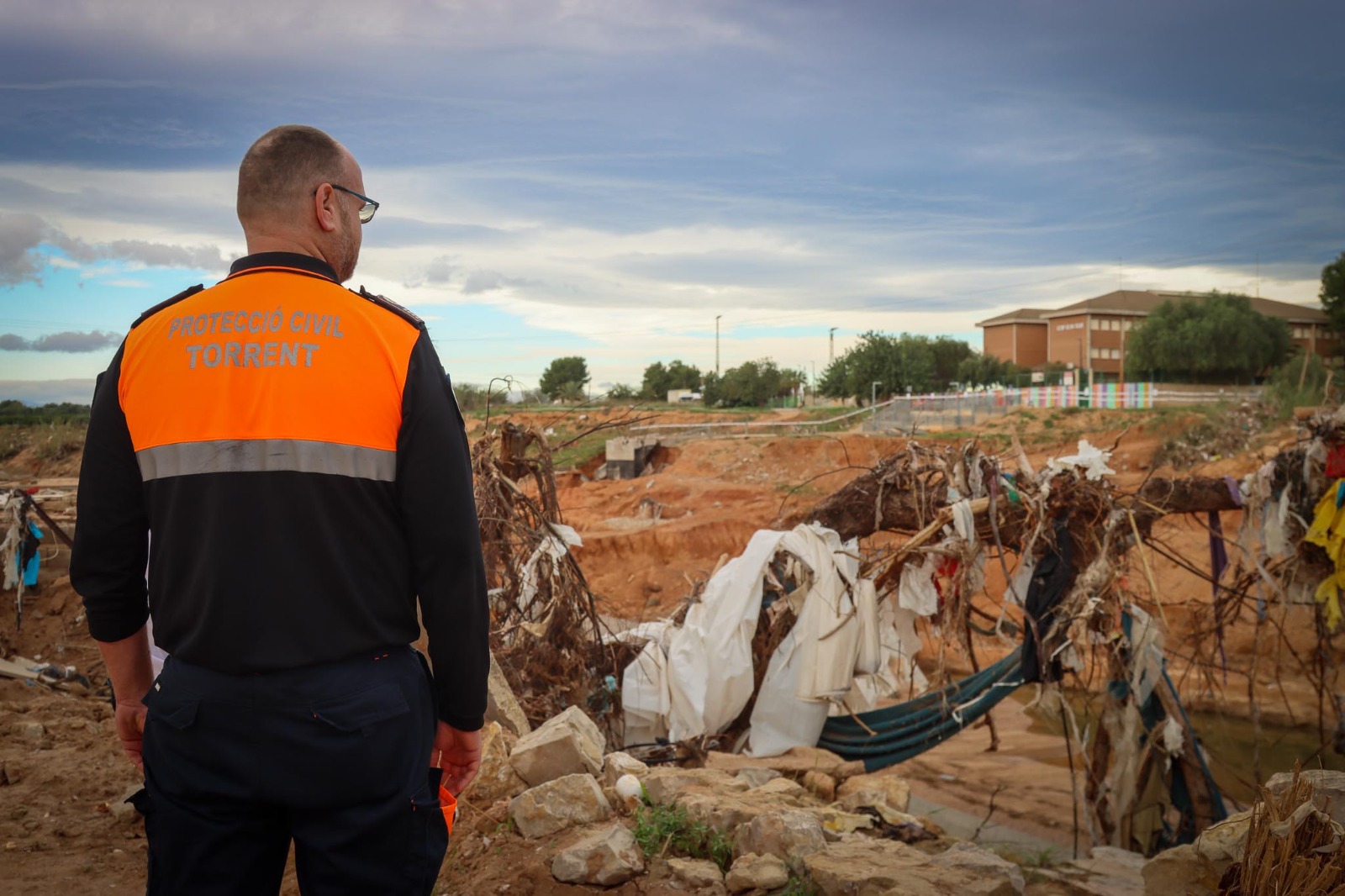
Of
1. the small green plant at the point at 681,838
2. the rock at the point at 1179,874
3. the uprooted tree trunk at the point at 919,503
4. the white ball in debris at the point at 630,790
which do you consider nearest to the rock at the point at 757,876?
the small green plant at the point at 681,838

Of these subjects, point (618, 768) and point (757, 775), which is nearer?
point (618, 768)

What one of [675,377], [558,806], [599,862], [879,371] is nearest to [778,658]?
[558,806]

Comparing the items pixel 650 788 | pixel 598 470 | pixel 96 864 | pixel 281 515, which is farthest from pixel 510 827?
pixel 598 470

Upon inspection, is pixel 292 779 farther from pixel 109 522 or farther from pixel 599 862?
pixel 599 862

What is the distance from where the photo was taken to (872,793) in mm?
4695

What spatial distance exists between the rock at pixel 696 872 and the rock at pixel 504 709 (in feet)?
4.88

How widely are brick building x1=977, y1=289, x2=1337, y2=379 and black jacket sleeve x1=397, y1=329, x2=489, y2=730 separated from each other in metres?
47.7

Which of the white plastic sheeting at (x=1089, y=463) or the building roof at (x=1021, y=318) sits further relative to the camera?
the building roof at (x=1021, y=318)

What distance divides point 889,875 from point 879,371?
4043cm

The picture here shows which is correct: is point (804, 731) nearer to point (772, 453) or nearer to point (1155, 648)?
point (1155, 648)

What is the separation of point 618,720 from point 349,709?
4.74 metres

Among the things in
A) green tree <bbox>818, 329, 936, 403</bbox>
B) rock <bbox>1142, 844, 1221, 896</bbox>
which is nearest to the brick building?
green tree <bbox>818, 329, 936, 403</bbox>

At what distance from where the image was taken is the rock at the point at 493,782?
11.4 ft

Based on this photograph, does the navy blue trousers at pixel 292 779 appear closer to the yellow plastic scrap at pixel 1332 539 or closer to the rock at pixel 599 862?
the rock at pixel 599 862
